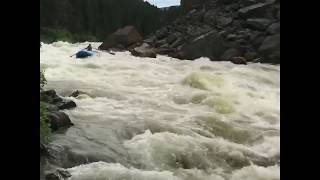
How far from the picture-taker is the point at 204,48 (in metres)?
26.4

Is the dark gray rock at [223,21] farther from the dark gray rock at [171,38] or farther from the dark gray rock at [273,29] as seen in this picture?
the dark gray rock at [273,29]

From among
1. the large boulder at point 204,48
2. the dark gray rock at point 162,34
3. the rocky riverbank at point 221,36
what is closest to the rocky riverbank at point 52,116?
the rocky riverbank at point 221,36

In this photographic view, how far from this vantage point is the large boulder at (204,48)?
85.1 ft

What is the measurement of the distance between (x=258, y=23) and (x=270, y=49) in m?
3.81

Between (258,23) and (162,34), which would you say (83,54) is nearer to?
(258,23)

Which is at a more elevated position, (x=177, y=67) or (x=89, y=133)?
(x=177, y=67)

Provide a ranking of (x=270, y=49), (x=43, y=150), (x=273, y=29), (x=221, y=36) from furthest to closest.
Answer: (x=221, y=36) → (x=273, y=29) → (x=270, y=49) → (x=43, y=150)

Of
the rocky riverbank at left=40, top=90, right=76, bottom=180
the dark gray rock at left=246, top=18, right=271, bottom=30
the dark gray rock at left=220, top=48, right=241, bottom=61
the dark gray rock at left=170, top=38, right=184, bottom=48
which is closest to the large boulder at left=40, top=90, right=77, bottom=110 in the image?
the rocky riverbank at left=40, top=90, right=76, bottom=180

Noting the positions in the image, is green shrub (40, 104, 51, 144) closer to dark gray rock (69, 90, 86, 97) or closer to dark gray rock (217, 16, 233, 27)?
dark gray rock (69, 90, 86, 97)

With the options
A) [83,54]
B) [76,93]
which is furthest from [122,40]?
[76,93]

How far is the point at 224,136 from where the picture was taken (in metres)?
9.71
